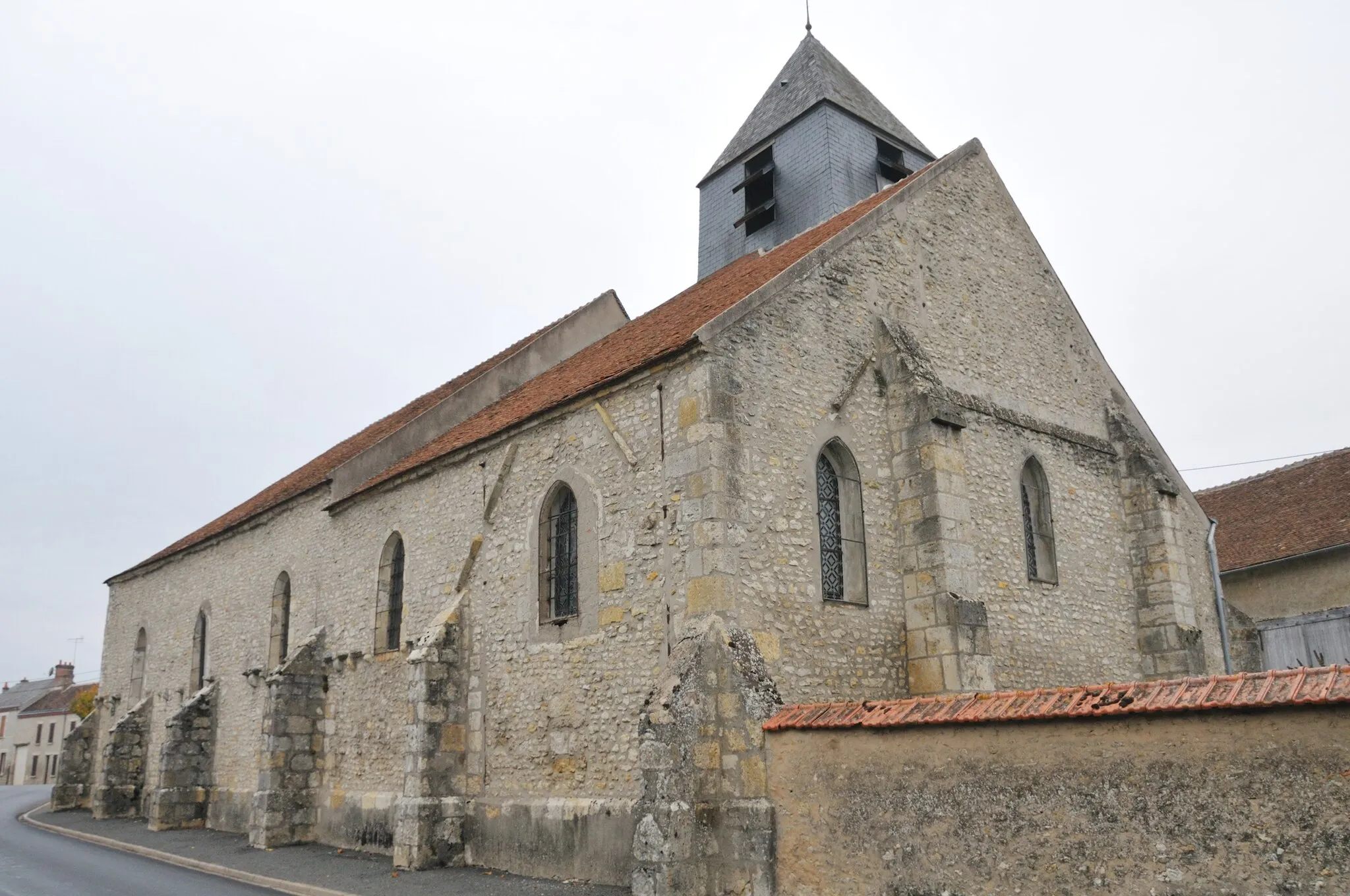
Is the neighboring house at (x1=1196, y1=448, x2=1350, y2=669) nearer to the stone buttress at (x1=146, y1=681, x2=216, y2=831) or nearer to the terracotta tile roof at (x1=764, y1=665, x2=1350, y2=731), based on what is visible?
the terracotta tile roof at (x1=764, y1=665, x2=1350, y2=731)

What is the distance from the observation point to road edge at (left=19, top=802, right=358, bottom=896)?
453 inches

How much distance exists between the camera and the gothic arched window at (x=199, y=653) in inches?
854

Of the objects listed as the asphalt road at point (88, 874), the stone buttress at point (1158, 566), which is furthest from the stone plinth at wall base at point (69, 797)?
the stone buttress at point (1158, 566)

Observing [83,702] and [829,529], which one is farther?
[83,702]

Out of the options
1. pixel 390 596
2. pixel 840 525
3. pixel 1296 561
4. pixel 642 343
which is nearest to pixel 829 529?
pixel 840 525

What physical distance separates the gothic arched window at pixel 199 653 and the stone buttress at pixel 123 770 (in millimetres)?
2642

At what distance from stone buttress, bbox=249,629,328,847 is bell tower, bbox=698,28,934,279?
10784mm

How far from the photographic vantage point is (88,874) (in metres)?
13.7

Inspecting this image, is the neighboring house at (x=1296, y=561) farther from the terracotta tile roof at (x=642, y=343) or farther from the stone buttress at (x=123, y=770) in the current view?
the stone buttress at (x=123, y=770)

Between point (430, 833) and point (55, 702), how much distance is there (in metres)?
58.5

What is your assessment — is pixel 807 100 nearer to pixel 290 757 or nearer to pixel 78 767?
pixel 290 757

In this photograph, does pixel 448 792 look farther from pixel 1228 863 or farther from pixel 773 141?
pixel 773 141

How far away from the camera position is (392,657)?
1503cm

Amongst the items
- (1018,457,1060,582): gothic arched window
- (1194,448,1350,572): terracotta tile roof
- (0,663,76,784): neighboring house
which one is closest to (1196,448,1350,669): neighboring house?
(1194,448,1350,572): terracotta tile roof
